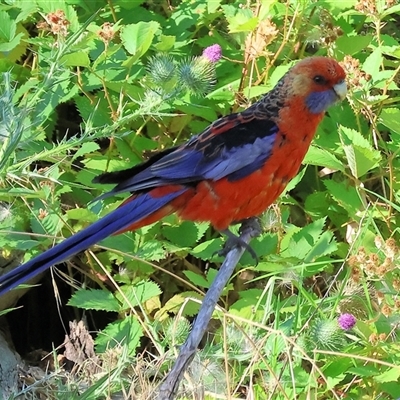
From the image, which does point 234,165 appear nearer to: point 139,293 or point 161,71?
point 161,71

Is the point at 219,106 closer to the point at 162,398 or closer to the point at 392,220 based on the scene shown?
the point at 392,220

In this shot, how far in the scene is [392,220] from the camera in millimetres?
2363

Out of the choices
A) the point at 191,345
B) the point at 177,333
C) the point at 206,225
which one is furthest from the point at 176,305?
the point at 191,345

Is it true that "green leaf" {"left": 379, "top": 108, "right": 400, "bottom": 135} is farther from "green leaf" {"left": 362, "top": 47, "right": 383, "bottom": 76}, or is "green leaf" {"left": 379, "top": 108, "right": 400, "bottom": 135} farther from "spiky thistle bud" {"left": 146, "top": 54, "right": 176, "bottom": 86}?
"spiky thistle bud" {"left": 146, "top": 54, "right": 176, "bottom": 86}

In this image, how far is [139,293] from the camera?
2.20m

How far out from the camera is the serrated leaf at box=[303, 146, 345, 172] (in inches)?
84.7

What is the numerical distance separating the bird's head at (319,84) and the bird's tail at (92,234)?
40 cm

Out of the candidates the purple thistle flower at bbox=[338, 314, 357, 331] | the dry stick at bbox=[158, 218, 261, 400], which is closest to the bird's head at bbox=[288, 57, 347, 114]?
the purple thistle flower at bbox=[338, 314, 357, 331]

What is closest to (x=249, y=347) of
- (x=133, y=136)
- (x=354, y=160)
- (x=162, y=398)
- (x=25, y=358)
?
(x=162, y=398)

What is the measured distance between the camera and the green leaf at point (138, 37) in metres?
2.09

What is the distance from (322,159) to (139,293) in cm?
64

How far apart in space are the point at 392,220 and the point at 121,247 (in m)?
0.83

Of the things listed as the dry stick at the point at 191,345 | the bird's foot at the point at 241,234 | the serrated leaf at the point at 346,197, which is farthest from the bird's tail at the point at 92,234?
the serrated leaf at the point at 346,197

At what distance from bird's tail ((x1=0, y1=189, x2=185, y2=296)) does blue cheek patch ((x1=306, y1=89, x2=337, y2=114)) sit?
397 mm
